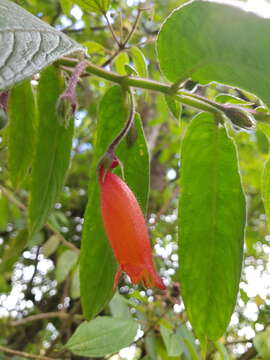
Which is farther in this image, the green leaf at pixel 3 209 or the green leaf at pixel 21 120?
the green leaf at pixel 3 209

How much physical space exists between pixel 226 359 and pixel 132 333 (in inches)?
7.8

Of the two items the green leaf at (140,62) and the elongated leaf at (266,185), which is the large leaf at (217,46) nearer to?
the elongated leaf at (266,185)

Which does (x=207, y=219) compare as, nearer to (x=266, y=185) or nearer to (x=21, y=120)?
(x=266, y=185)

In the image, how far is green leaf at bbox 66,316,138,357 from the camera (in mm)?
962

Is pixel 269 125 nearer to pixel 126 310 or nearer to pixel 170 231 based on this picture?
pixel 126 310

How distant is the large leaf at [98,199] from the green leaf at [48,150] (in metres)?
0.04

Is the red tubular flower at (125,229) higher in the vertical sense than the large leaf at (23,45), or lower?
lower

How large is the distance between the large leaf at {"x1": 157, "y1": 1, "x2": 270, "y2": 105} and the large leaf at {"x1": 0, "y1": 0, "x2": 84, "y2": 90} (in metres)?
0.10

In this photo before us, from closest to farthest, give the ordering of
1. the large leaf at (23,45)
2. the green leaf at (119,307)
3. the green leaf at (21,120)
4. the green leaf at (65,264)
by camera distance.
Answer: the large leaf at (23,45) → the green leaf at (21,120) → the green leaf at (119,307) → the green leaf at (65,264)

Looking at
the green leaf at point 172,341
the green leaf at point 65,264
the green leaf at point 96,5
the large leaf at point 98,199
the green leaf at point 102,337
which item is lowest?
the green leaf at point 65,264

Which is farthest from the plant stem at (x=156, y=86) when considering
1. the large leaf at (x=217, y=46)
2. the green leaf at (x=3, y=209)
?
the green leaf at (x=3, y=209)

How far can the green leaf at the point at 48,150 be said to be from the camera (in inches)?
21.2

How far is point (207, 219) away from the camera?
1.80 ft

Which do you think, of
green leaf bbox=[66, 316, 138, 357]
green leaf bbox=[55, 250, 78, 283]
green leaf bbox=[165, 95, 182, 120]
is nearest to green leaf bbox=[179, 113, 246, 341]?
green leaf bbox=[165, 95, 182, 120]
